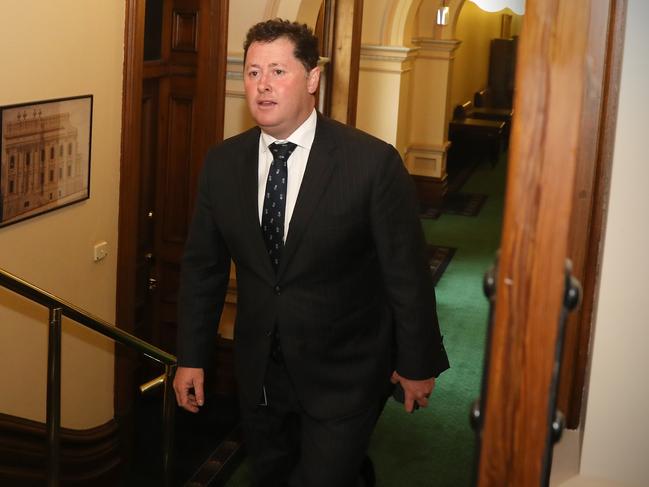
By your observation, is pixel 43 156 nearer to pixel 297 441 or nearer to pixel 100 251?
pixel 100 251

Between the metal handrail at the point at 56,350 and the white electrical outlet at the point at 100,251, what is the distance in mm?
1242

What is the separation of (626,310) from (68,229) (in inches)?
131

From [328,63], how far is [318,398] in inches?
180

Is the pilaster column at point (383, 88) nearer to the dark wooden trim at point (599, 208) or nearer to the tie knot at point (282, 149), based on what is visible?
the tie knot at point (282, 149)

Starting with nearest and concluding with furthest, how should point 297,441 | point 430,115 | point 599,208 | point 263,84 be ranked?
1. point 599,208
2. point 263,84
3. point 297,441
4. point 430,115

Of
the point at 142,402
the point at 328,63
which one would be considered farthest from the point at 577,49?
the point at 328,63

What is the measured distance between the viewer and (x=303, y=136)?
299 centimetres

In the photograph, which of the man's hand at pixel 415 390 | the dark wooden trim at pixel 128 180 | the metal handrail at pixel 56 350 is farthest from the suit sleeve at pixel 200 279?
the dark wooden trim at pixel 128 180

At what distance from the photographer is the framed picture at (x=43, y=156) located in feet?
13.1

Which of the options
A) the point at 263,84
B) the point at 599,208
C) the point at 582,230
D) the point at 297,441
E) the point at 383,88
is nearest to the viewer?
the point at 582,230

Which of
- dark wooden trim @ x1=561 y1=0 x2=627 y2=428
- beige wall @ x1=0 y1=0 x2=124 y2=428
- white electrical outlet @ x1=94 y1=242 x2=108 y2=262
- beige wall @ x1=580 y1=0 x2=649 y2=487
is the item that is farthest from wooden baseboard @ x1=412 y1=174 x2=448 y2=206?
beige wall @ x1=580 y1=0 x2=649 y2=487

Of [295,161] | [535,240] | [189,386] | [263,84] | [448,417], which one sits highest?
[263,84]

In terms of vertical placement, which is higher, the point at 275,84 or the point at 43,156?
the point at 275,84

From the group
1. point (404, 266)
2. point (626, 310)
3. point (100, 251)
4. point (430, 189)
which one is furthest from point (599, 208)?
point (430, 189)
